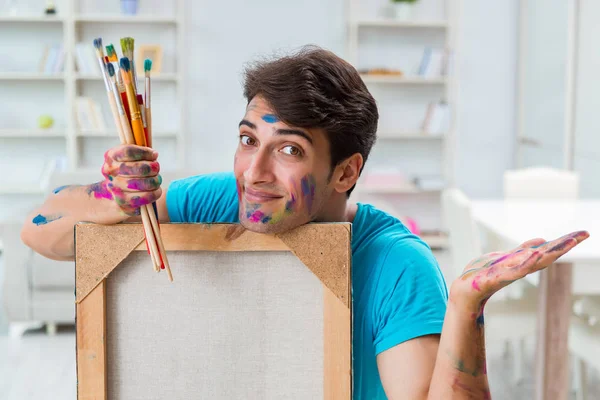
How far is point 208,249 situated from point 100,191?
21cm

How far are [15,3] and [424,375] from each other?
19.3 feet

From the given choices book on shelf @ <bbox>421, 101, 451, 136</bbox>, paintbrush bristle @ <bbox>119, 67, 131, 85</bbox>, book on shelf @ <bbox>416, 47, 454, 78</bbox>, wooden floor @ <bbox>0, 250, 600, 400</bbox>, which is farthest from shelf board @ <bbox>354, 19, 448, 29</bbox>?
paintbrush bristle @ <bbox>119, 67, 131, 85</bbox>

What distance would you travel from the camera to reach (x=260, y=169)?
1105 millimetres

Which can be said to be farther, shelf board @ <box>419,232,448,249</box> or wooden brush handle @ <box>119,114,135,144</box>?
shelf board @ <box>419,232,448,249</box>

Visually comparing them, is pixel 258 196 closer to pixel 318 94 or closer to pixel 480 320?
pixel 318 94

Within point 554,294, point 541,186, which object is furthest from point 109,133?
point 554,294

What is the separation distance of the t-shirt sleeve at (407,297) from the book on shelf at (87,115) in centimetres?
516

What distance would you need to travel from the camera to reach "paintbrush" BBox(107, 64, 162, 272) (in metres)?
0.96

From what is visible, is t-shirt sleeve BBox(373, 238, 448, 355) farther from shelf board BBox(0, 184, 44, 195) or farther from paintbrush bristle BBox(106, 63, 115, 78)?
shelf board BBox(0, 184, 44, 195)

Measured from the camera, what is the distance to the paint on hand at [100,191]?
1.06 m

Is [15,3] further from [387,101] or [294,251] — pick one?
[294,251]

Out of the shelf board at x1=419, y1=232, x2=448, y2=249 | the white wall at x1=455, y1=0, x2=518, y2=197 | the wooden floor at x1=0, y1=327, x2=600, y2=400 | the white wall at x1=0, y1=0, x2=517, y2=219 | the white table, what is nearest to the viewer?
the white table

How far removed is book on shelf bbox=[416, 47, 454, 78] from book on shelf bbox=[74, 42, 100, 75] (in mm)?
2516

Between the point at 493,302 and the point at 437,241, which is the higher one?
the point at 493,302
